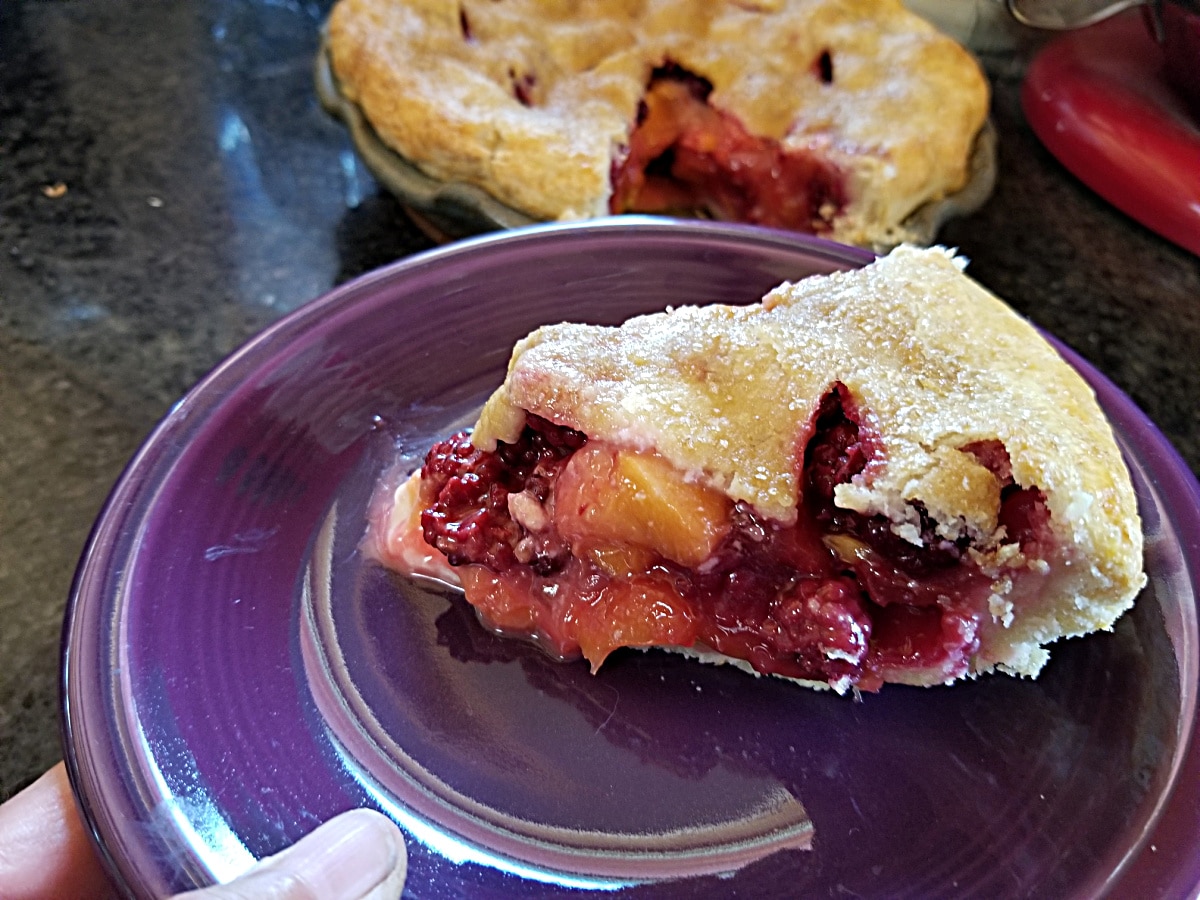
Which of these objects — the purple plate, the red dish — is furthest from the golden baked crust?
the red dish

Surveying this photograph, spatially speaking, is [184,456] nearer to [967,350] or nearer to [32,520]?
[32,520]

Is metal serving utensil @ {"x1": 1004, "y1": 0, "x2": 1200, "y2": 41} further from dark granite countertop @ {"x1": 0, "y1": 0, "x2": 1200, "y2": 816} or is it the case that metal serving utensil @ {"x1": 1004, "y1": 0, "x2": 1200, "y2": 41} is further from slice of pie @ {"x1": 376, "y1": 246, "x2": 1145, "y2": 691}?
Answer: slice of pie @ {"x1": 376, "y1": 246, "x2": 1145, "y2": 691}

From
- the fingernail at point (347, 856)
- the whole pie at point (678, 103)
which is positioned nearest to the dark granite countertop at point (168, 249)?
the whole pie at point (678, 103)

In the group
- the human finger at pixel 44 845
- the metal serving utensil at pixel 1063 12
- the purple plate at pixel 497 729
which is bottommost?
the human finger at pixel 44 845

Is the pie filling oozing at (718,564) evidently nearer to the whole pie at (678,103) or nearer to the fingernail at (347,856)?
the fingernail at (347,856)

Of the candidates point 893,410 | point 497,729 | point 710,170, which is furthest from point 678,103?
point 497,729

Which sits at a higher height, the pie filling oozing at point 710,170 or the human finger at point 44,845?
the pie filling oozing at point 710,170

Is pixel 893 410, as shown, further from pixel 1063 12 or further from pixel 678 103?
pixel 1063 12
